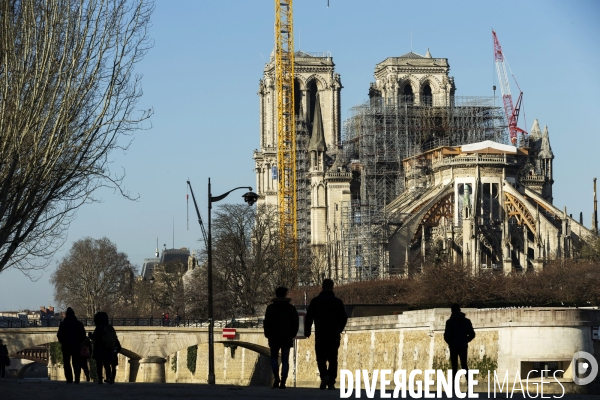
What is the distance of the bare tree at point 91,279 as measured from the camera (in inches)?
4904

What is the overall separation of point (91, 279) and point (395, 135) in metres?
28.4

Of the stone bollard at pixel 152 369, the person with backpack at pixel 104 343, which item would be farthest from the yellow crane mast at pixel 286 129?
the person with backpack at pixel 104 343

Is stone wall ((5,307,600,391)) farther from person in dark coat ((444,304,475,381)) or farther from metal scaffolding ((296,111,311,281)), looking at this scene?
metal scaffolding ((296,111,311,281))

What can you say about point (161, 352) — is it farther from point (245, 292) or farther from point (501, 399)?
point (501, 399)

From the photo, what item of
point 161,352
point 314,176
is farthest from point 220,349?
point 314,176

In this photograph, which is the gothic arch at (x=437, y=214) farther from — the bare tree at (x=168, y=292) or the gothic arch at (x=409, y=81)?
the gothic arch at (x=409, y=81)

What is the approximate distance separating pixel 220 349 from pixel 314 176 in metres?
37.4

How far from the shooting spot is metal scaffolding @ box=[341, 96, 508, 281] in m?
116

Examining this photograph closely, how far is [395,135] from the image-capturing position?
386 ft

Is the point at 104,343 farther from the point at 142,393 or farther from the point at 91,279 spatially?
the point at 91,279

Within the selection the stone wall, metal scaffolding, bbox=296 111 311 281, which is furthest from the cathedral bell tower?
the stone wall

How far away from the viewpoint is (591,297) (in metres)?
68.6

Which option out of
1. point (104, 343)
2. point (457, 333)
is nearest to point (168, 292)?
point (104, 343)

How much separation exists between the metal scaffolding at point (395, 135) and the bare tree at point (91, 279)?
23.3m
